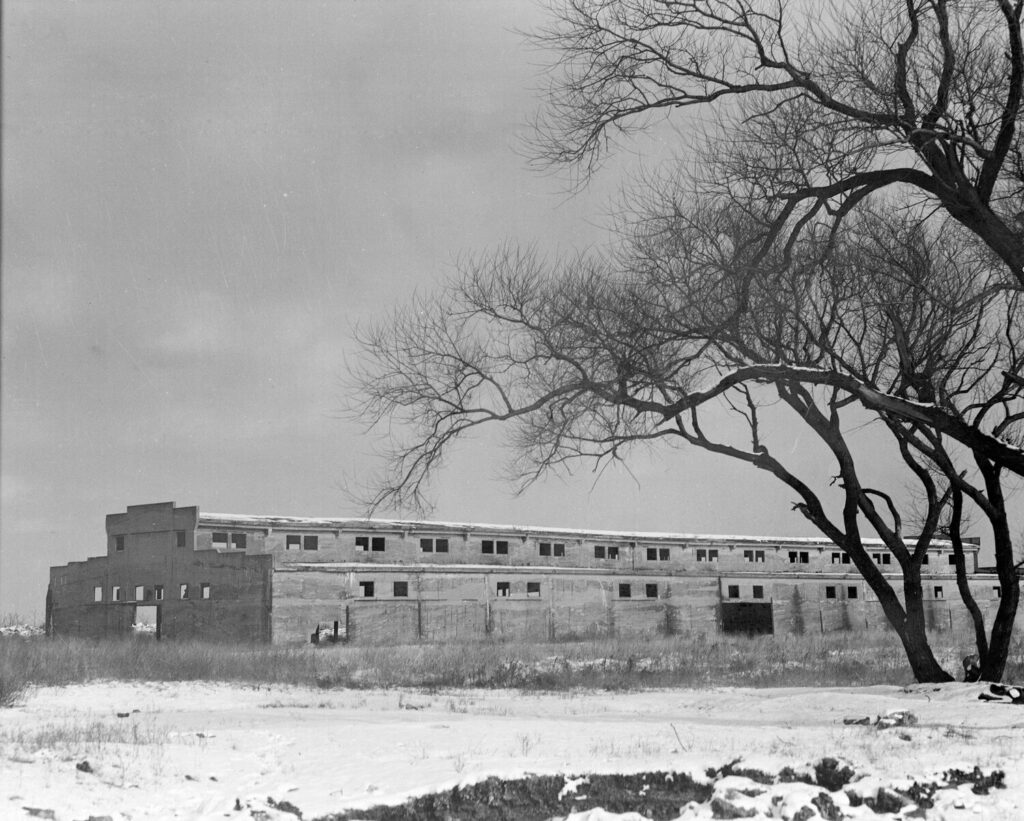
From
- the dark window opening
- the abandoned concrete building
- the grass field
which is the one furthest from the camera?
the dark window opening

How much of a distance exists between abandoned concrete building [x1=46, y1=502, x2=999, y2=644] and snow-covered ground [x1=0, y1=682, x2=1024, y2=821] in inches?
783

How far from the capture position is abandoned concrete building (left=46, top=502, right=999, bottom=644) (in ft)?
129

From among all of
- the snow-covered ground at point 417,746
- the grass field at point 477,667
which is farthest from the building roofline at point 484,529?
the snow-covered ground at point 417,746

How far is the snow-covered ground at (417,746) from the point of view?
986 centimetres

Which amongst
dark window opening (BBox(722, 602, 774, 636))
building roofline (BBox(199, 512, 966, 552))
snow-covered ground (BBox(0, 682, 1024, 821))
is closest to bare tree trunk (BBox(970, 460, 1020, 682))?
snow-covered ground (BBox(0, 682, 1024, 821))

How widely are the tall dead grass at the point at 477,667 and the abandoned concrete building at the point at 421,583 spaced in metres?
5.63

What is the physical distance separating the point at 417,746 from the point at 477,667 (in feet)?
48.6

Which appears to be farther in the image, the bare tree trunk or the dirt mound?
the bare tree trunk

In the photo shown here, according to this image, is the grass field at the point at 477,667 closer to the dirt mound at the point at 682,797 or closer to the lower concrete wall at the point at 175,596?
the lower concrete wall at the point at 175,596

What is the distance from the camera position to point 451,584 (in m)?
42.9

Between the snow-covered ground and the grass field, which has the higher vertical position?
the grass field

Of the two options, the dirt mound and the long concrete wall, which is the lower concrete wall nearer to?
the long concrete wall

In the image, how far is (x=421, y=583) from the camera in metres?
42.2

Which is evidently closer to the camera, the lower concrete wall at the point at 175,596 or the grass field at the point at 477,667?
the grass field at the point at 477,667
